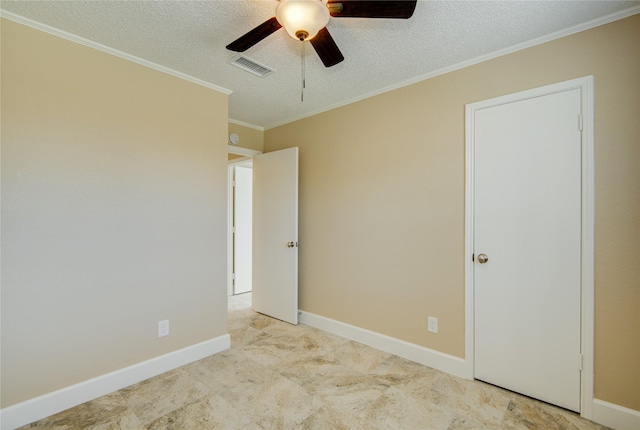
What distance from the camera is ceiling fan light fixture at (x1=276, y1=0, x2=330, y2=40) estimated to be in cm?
141

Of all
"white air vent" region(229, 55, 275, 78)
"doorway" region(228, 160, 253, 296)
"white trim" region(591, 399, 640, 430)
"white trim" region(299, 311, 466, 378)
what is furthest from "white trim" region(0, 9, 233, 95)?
"white trim" region(591, 399, 640, 430)

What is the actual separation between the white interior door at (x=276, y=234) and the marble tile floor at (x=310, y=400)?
938mm

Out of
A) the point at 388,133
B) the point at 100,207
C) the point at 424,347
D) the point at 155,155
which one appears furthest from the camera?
the point at 388,133

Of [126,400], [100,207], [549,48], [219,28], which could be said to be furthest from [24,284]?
[549,48]

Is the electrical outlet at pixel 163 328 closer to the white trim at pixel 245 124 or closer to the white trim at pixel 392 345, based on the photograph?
the white trim at pixel 392 345

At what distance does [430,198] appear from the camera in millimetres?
2545

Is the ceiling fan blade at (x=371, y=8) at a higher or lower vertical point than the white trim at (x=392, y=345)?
higher

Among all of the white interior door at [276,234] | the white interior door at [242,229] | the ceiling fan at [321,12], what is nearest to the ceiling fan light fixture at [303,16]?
the ceiling fan at [321,12]

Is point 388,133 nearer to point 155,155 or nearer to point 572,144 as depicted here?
point 572,144

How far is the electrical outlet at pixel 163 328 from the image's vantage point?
2.44 metres

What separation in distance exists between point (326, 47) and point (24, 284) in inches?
91.0

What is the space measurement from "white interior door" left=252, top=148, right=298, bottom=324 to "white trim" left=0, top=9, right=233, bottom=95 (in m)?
1.12

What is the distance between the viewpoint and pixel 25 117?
6.11ft

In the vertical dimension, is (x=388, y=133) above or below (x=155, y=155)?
above
